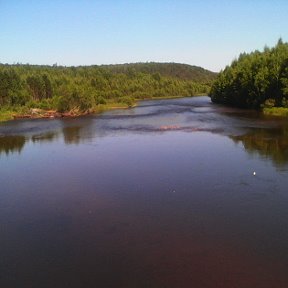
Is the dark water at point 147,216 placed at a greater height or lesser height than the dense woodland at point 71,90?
lesser

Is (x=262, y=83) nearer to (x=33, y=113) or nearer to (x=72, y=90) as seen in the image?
(x=72, y=90)

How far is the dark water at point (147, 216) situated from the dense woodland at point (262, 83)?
101ft

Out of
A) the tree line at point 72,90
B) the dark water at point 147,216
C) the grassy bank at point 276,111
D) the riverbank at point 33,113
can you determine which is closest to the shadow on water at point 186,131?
the dark water at point 147,216

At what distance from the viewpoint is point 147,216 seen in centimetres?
1908

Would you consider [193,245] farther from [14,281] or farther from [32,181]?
[32,181]

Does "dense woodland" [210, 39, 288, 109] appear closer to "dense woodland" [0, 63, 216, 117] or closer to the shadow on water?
the shadow on water

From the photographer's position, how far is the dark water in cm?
1380

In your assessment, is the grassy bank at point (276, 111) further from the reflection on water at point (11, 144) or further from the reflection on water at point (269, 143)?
the reflection on water at point (11, 144)

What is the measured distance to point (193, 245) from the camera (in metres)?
15.7

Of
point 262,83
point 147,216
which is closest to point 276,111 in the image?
point 262,83

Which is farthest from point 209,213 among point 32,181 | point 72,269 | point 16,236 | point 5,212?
point 32,181

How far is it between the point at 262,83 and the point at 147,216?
54.7 metres

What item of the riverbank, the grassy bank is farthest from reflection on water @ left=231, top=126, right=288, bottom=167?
the riverbank

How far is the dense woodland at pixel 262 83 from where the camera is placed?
214 feet
